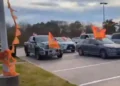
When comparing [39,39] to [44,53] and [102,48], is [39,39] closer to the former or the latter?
[44,53]

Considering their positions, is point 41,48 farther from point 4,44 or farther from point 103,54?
point 4,44

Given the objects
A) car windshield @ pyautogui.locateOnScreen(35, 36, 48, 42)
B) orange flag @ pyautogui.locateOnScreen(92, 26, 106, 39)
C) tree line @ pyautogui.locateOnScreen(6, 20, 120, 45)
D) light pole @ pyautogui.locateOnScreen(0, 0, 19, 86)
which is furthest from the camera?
tree line @ pyautogui.locateOnScreen(6, 20, 120, 45)

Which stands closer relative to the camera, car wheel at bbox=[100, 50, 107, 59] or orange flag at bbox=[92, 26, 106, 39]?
car wheel at bbox=[100, 50, 107, 59]

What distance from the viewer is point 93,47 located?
21.1m

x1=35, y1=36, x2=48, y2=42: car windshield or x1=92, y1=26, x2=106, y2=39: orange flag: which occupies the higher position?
x1=92, y1=26, x2=106, y2=39: orange flag

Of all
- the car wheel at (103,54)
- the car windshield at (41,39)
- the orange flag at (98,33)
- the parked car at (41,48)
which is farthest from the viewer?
the car windshield at (41,39)

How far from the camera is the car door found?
67.8 feet

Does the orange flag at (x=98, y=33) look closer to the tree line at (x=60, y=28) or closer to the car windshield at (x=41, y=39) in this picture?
the car windshield at (x=41, y=39)

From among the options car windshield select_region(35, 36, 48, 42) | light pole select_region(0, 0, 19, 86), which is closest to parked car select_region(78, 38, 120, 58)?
car windshield select_region(35, 36, 48, 42)

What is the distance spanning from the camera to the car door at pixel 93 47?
20680 millimetres

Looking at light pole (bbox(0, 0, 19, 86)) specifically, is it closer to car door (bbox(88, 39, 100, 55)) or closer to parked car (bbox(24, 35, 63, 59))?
parked car (bbox(24, 35, 63, 59))

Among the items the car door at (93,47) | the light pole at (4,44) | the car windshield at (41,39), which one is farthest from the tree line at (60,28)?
the light pole at (4,44)

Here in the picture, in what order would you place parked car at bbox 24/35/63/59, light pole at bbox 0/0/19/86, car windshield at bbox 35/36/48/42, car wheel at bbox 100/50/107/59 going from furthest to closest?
car windshield at bbox 35/36/48/42
parked car at bbox 24/35/63/59
car wheel at bbox 100/50/107/59
light pole at bbox 0/0/19/86

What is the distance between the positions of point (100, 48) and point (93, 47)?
930mm
